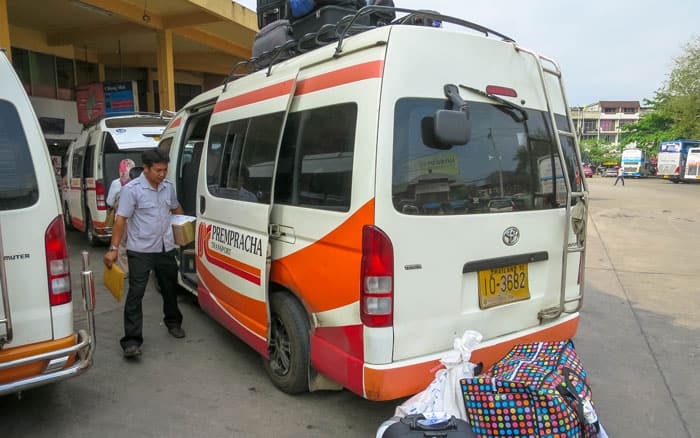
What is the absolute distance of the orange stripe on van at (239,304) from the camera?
337 centimetres

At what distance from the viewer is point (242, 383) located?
11.7ft

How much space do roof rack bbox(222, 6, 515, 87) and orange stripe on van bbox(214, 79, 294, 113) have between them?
0.18 metres

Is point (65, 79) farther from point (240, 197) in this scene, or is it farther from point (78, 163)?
point (240, 197)

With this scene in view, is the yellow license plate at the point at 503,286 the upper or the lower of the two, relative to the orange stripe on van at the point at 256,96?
lower

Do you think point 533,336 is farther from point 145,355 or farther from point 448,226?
point 145,355

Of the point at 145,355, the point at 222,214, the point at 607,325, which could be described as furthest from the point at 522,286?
the point at 145,355

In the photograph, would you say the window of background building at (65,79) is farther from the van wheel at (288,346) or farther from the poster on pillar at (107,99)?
the van wheel at (288,346)

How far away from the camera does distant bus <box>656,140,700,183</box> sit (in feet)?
121

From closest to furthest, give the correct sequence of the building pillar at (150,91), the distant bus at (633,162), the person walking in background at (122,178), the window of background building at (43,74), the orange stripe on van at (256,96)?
1. the orange stripe on van at (256,96)
2. the person walking in background at (122,178)
3. the window of background building at (43,74)
4. the building pillar at (150,91)
5. the distant bus at (633,162)

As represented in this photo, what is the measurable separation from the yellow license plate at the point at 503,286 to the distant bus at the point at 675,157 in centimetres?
4184

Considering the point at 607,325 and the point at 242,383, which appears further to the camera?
the point at 607,325

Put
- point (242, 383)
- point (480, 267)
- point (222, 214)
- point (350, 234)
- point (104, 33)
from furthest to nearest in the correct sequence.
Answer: point (104, 33), point (222, 214), point (242, 383), point (480, 267), point (350, 234)

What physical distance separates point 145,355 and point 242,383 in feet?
3.53

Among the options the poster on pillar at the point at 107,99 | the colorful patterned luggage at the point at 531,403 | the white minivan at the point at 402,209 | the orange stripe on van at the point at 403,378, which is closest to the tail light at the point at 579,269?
the white minivan at the point at 402,209
